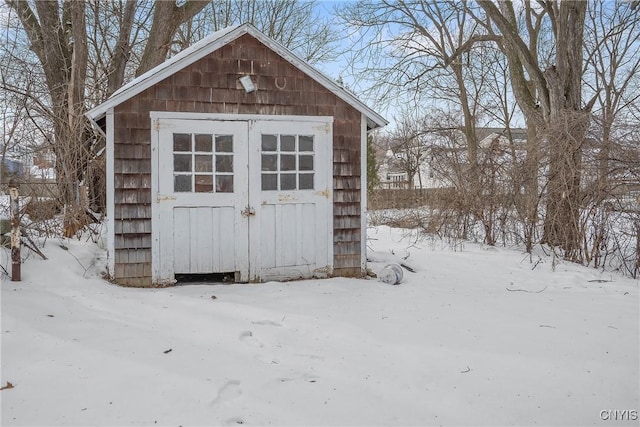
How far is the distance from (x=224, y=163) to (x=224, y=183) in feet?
0.85

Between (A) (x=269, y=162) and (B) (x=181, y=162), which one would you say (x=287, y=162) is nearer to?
(A) (x=269, y=162)

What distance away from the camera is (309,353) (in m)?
3.96

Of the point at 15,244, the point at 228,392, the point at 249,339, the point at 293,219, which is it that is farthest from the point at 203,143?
the point at 228,392

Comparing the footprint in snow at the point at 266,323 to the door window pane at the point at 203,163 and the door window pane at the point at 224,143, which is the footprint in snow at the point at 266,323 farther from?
the door window pane at the point at 224,143

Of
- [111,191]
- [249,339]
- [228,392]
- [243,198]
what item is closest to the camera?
[228,392]

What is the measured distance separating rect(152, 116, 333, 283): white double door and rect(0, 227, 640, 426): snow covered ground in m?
0.44

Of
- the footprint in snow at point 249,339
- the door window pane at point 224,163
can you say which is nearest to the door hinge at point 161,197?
the door window pane at point 224,163

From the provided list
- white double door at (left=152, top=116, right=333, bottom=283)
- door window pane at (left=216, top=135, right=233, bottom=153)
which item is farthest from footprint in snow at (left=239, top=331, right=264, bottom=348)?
door window pane at (left=216, top=135, right=233, bottom=153)

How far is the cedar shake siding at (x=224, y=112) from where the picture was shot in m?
5.98

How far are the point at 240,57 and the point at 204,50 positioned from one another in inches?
18.5

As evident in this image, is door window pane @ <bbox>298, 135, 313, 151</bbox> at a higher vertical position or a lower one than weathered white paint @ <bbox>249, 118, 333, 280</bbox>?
higher

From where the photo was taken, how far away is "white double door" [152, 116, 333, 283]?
6.12m

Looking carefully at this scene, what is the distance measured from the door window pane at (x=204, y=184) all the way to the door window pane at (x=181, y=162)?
177 mm

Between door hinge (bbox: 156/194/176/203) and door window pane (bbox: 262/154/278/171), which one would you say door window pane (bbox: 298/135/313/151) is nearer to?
door window pane (bbox: 262/154/278/171)
